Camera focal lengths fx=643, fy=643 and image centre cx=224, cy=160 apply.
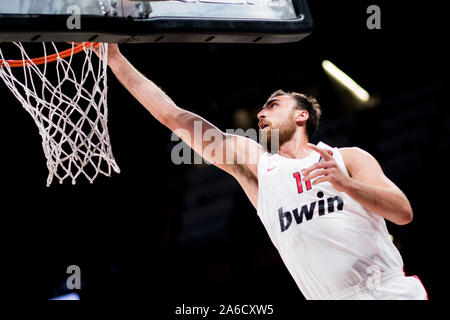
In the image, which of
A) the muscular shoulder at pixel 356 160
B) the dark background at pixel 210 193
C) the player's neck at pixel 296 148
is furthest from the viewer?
the dark background at pixel 210 193

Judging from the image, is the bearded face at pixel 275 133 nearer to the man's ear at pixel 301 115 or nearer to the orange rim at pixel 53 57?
the man's ear at pixel 301 115

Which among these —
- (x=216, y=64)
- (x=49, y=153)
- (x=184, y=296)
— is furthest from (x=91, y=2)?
(x=216, y=64)

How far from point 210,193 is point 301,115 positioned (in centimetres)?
539

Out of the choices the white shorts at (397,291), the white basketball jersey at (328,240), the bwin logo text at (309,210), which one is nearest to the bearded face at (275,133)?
the white basketball jersey at (328,240)

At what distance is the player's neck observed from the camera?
11.3 feet

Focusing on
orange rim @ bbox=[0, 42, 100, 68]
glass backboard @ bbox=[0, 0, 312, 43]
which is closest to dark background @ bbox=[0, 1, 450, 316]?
orange rim @ bbox=[0, 42, 100, 68]

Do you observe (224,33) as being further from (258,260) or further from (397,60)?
(397,60)

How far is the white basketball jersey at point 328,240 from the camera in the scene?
2.94 metres

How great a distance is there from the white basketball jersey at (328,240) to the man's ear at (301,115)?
1.68 feet

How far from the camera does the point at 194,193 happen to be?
9031 mm

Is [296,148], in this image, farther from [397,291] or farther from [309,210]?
[397,291]

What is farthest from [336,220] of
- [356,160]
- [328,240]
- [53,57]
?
[53,57]

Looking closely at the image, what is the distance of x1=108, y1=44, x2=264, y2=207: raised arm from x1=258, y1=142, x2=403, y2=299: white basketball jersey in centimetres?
36

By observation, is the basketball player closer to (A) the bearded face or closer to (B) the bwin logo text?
(B) the bwin logo text
